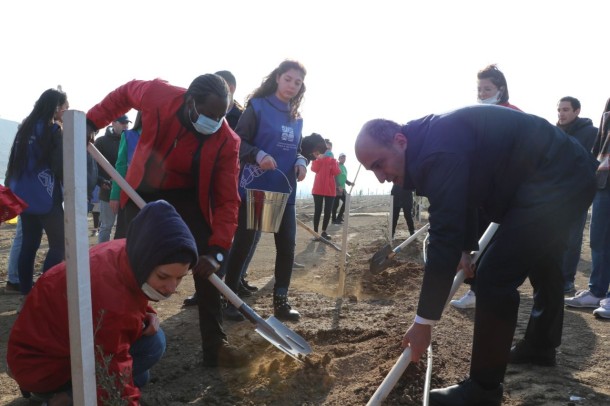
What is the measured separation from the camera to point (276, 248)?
4.27m

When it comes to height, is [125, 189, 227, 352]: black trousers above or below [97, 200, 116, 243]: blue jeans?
above

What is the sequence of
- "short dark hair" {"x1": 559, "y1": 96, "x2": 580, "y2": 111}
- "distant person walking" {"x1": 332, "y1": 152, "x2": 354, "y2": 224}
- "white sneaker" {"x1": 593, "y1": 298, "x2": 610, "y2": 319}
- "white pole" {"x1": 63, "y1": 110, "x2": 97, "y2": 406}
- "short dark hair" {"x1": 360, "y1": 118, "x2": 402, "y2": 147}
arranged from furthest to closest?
"distant person walking" {"x1": 332, "y1": 152, "x2": 354, "y2": 224}
"short dark hair" {"x1": 559, "y1": 96, "x2": 580, "y2": 111}
"white sneaker" {"x1": 593, "y1": 298, "x2": 610, "y2": 319}
"short dark hair" {"x1": 360, "y1": 118, "x2": 402, "y2": 147}
"white pole" {"x1": 63, "y1": 110, "x2": 97, "y2": 406}

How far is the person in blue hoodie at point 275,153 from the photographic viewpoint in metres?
4.15

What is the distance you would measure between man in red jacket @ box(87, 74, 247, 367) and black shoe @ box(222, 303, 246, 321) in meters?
1.04

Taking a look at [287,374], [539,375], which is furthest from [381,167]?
[539,375]

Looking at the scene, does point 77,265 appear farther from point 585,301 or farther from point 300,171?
point 585,301

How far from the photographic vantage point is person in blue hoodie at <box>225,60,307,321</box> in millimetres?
4152

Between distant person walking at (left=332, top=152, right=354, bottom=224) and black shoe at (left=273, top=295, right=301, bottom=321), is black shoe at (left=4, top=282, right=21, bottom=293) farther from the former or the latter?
distant person walking at (left=332, top=152, right=354, bottom=224)

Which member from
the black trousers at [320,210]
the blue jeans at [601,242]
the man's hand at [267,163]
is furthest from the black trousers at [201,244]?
the black trousers at [320,210]

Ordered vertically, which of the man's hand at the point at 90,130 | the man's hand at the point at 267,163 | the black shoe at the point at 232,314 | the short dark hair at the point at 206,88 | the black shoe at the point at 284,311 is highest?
the short dark hair at the point at 206,88

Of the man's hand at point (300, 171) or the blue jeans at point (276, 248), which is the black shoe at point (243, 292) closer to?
the blue jeans at point (276, 248)

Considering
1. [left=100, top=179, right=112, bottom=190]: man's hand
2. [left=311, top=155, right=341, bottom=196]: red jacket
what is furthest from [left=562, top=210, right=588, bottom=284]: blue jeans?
[left=311, top=155, right=341, bottom=196]: red jacket

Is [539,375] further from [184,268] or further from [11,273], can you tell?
[11,273]

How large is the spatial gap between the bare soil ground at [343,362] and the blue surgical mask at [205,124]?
4.76ft
